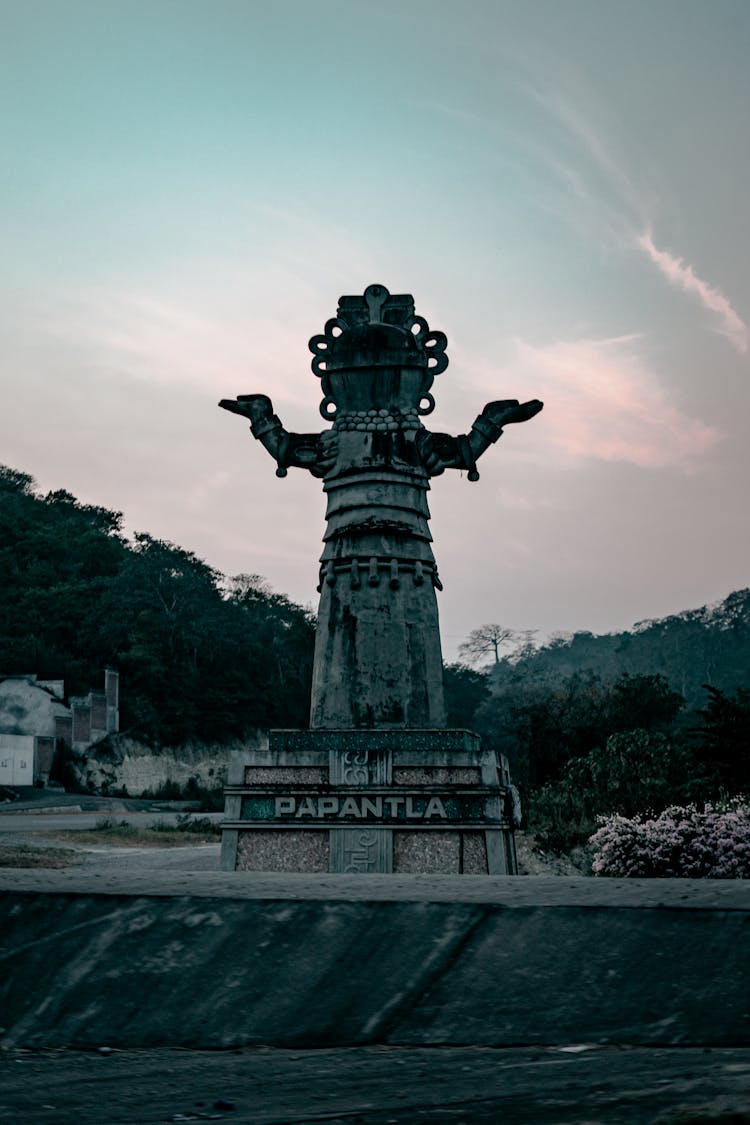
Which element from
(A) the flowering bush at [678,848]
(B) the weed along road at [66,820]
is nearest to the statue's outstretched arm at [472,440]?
(A) the flowering bush at [678,848]

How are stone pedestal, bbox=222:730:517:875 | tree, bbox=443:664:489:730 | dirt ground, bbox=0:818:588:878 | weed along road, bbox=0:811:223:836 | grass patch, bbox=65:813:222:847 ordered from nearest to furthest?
stone pedestal, bbox=222:730:517:875 < dirt ground, bbox=0:818:588:878 < grass patch, bbox=65:813:222:847 < weed along road, bbox=0:811:223:836 < tree, bbox=443:664:489:730

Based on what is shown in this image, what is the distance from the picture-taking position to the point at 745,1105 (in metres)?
1.23

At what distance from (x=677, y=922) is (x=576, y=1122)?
845mm

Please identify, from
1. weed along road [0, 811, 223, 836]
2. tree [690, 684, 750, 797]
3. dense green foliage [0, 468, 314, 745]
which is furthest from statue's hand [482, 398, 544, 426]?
dense green foliage [0, 468, 314, 745]

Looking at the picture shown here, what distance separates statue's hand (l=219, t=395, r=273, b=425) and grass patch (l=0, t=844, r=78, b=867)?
550 cm

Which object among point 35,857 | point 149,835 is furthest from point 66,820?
point 35,857

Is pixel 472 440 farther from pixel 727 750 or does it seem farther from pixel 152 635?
pixel 152 635

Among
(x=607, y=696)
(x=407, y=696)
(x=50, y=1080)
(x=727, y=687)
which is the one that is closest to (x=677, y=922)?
(x=50, y=1080)

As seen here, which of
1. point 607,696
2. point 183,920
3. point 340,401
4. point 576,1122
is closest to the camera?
point 576,1122

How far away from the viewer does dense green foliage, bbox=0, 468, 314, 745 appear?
5112cm

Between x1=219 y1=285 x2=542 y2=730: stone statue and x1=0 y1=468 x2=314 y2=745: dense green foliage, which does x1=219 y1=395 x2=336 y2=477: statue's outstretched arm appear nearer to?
x1=219 y1=285 x2=542 y2=730: stone statue

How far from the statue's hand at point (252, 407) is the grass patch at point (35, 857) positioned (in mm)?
5500

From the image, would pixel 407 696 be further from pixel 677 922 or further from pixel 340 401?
pixel 677 922

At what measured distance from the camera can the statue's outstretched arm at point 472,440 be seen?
11.7 meters
